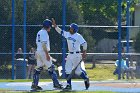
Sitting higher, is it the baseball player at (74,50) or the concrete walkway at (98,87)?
the baseball player at (74,50)

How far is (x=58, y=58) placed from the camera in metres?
24.0

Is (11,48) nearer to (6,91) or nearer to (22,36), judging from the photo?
(22,36)

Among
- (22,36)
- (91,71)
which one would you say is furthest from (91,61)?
(22,36)

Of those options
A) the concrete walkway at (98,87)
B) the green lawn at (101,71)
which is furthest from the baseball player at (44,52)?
the green lawn at (101,71)

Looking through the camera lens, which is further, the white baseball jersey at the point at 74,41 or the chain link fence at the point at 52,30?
the chain link fence at the point at 52,30

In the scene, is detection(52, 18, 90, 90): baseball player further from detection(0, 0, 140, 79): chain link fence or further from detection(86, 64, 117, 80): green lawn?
detection(86, 64, 117, 80): green lawn

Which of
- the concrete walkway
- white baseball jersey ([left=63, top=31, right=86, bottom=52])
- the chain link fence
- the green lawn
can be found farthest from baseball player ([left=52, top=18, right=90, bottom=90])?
the green lawn

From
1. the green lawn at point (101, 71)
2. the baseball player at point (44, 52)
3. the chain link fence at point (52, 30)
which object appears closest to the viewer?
the baseball player at point (44, 52)

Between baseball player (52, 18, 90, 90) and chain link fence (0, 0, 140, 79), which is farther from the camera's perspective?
chain link fence (0, 0, 140, 79)

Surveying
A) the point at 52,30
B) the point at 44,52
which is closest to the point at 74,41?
the point at 44,52

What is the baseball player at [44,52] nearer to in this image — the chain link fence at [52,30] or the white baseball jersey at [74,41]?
the white baseball jersey at [74,41]

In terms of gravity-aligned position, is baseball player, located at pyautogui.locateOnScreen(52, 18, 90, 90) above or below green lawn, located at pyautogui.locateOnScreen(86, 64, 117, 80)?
above

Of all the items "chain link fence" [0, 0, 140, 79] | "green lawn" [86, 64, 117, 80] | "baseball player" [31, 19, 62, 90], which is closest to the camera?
"baseball player" [31, 19, 62, 90]

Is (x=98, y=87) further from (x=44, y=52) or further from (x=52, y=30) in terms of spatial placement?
(x=52, y=30)
